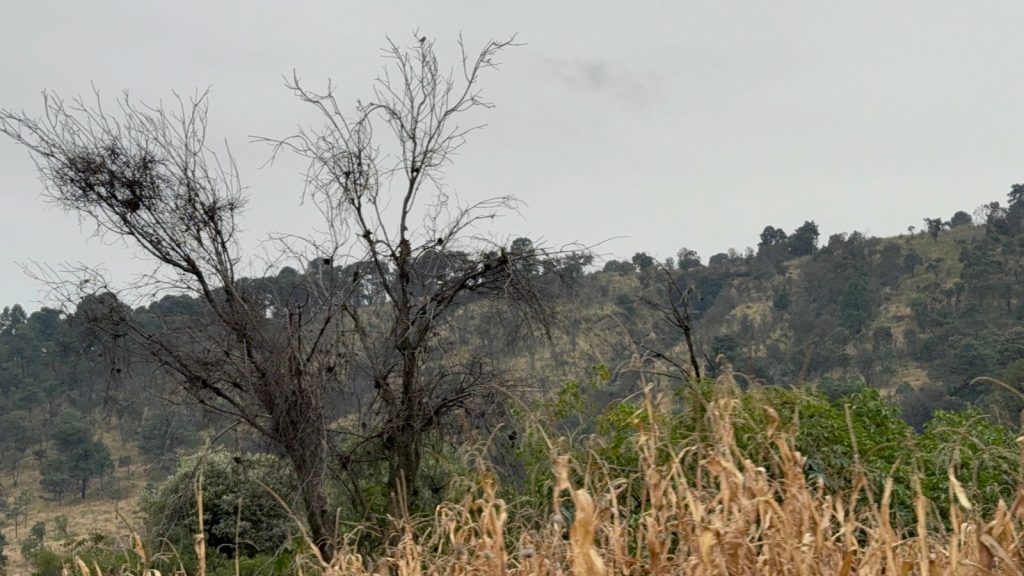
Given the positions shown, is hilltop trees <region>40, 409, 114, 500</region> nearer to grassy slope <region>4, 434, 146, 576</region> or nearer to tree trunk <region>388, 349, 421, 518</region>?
grassy slope <region>4, 434, 146, 576</region>

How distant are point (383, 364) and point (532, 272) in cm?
173

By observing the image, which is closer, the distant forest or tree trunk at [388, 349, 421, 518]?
tree trunk at [388, 349, 421, 518]

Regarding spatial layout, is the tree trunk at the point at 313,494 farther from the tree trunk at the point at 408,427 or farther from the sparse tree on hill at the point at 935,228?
the sparse tree on hill at the point at 935,228

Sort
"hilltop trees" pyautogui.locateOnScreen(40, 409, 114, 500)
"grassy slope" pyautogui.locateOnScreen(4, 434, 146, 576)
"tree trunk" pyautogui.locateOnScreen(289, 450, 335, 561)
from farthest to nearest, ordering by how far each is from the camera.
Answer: "hilltop trees" pyautogui.locateOnScreen(40, 409, 114, 500), "grassy slope" pyautogui.locateOnScreen(4, 434, 146, 576), "tree trunk" pyautogui.locateOnScreen(289, 450, 335, 561)

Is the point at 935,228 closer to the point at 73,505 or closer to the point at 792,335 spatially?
the point at 792,335

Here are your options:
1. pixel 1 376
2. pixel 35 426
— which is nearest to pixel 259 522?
pixel 35 426

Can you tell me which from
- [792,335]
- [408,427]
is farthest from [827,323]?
[408,427]

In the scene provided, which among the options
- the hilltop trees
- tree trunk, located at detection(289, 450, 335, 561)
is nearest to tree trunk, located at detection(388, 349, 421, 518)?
tree trunk, located at detection(289, 450, 335, 561)

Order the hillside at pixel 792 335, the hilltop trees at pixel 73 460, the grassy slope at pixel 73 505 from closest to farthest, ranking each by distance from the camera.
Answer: the hillside at pixel 792 335 < the grassy slope at pixel 73 505 < the hilltop trees at pixel 73 460

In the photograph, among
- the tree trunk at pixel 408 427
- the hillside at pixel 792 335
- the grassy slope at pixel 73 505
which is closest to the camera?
the tree trunk at pixel 408 427

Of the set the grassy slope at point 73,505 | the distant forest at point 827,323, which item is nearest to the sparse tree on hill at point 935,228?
the distant forest at point 827,323

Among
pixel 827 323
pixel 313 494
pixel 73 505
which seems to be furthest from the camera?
pixel 827 323

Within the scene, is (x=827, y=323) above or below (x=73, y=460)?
above

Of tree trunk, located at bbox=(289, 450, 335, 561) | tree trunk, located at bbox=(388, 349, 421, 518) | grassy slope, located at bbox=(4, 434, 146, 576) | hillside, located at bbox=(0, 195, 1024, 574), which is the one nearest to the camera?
tree trunk, located at bbox=(289, 450, 335, 561)
